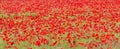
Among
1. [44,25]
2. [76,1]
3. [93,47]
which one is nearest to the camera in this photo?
[93,47]

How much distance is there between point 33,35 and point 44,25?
182cm

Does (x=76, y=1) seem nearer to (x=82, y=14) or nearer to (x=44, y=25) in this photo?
(x=82, y=14)

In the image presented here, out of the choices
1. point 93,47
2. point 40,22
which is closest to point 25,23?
point 40,22

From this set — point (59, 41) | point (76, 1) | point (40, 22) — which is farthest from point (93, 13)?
point (59, 41)

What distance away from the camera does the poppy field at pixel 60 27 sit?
9.56 m

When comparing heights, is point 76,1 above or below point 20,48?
below

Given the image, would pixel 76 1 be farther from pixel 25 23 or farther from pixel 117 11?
pixel 25 23

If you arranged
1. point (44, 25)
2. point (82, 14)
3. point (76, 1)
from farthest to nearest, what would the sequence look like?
point (76, 1) → point (82, 14) → point (44, 25)

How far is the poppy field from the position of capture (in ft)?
31.4

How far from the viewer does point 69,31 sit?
11070 millimetres

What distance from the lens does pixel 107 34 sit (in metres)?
10.6

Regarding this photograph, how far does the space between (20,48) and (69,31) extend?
7.39 ft

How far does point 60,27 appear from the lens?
11.8m

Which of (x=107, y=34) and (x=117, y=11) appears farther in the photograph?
(x=117, y=11)
